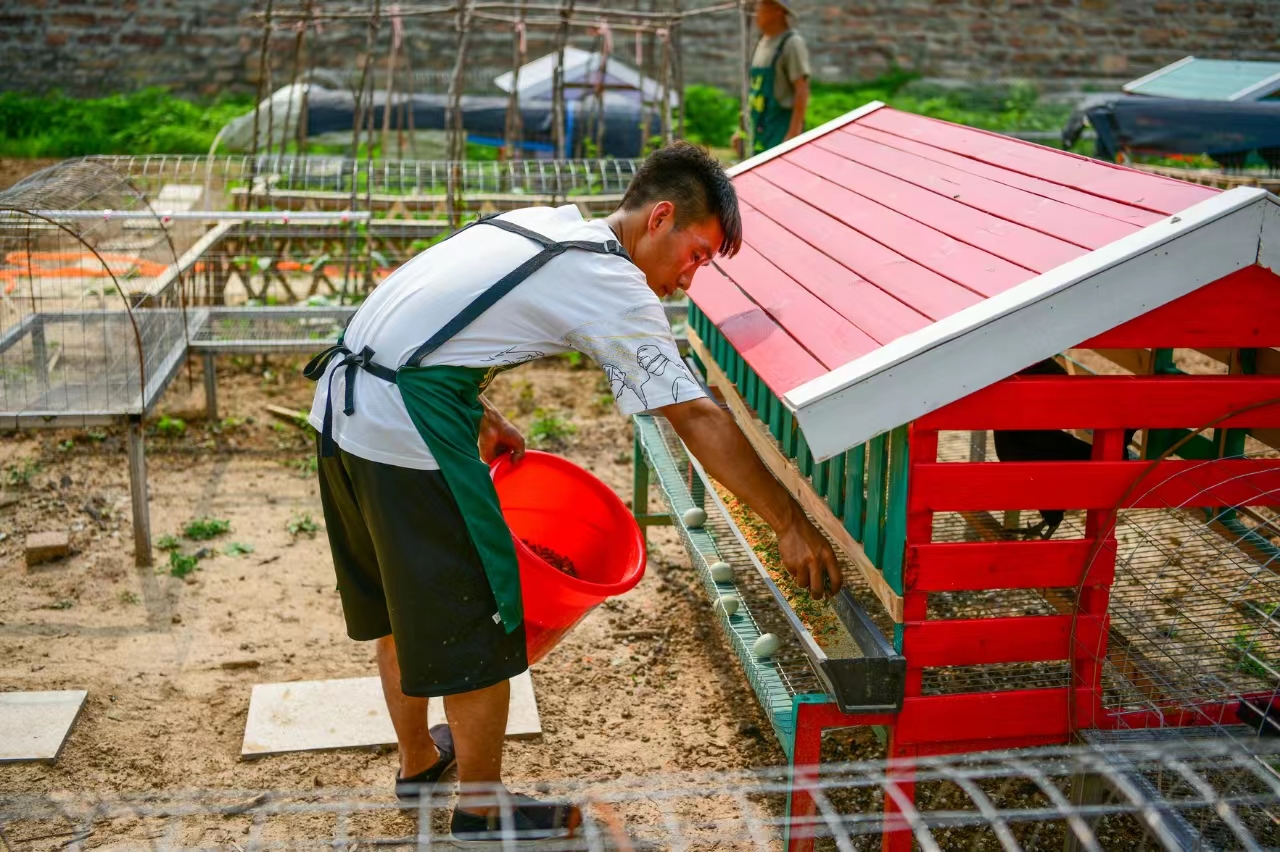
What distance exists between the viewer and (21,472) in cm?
670

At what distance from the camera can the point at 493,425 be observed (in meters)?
4.00

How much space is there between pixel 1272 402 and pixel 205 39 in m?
16.0

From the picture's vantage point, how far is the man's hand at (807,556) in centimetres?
309

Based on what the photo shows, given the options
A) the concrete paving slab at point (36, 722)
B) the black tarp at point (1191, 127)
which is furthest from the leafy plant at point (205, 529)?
the black tarp at point (1191, 127)

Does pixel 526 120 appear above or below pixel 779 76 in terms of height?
below

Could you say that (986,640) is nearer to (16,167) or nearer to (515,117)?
(515,117)

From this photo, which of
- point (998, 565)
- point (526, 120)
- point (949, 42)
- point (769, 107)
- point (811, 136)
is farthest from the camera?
point (949, 42)

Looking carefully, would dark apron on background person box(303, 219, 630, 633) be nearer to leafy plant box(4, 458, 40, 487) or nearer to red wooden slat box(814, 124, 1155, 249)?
red wooden slat box(814, 124, 1155, 249)

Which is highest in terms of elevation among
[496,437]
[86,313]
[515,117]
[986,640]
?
[515,117]

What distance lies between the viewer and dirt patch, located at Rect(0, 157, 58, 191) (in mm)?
13584

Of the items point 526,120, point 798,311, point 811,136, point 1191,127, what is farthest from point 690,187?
point 526,120

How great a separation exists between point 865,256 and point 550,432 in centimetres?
400

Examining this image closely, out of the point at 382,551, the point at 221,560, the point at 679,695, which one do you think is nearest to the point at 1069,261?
the point at 382,551

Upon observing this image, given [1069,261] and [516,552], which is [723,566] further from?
[1069,261]
